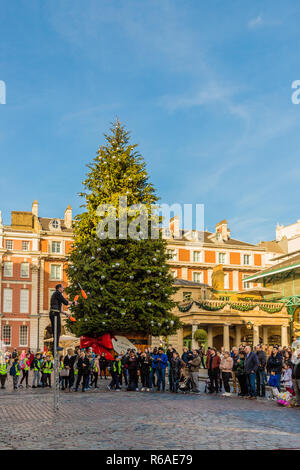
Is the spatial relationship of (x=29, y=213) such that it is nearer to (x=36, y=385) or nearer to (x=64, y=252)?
(x=64, y=252)

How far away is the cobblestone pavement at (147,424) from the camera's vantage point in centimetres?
893

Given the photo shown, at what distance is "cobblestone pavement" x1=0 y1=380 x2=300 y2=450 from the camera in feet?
29.3

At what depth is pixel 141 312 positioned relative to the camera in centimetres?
2877

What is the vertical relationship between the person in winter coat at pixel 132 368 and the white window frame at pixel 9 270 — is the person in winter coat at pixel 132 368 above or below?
below

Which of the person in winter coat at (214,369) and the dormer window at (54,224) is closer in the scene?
the person in winter coat at (214,369)

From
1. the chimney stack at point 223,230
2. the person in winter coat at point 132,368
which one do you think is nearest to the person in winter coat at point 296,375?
the person in winter coat at point 132,368

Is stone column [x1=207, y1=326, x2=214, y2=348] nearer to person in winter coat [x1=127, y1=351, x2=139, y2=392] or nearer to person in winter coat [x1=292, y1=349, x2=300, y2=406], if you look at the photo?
person in winter coat [x1=127, y1=351, x2=139, y2=392]

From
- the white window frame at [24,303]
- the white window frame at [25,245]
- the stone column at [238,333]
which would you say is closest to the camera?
the stone column at [238,333]

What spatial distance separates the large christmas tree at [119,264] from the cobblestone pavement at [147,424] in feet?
37.0

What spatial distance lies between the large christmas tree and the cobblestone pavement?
1129cm

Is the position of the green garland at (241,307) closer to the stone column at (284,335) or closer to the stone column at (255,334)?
the stone column at (255,334)

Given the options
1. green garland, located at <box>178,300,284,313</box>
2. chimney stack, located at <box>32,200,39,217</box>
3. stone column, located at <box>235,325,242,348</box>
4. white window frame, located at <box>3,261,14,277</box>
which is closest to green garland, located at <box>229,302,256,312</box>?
green garland, located at <box>178,300,284,313</box>
